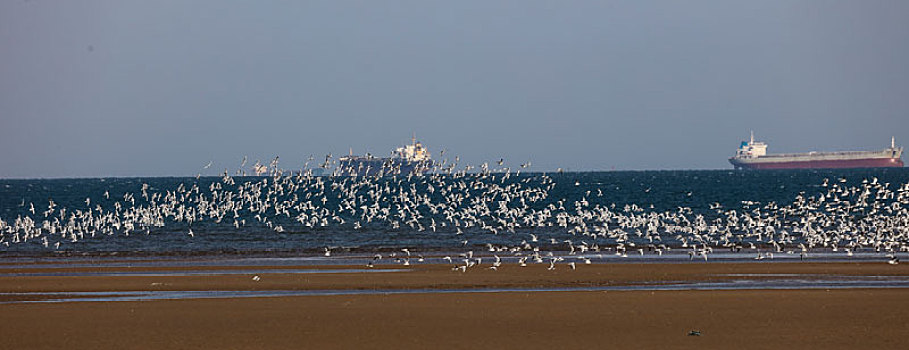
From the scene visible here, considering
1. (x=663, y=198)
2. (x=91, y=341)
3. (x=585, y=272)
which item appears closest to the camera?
(x=91, y=341)

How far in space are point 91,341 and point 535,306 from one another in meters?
8.56

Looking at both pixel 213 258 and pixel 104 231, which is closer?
pixel 213 258

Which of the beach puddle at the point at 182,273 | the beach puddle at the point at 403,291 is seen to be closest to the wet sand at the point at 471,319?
the beach puddle at the point at 403,291

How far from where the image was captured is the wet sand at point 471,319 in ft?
63.5

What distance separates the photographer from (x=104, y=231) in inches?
2383

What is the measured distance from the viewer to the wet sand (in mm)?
19359

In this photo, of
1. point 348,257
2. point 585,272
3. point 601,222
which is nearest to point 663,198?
point 601,222

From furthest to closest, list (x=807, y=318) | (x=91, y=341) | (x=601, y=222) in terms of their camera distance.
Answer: (x=601, y=222) < (x=807, y=318) < (x=91, y=341)

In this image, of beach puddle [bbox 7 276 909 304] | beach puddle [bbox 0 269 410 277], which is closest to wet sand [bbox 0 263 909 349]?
beach puddle [bbox 7 276 909 304]

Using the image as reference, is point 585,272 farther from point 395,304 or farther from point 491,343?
point 491,343

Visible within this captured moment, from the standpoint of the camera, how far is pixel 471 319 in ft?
72.9

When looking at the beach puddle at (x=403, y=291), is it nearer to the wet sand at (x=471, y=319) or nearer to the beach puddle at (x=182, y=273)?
the wet sand at (x=471, y=319)

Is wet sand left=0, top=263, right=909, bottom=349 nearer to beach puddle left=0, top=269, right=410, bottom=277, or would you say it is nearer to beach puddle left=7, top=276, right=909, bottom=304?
beach puddle left=7, top=276, right=909, bottom=304

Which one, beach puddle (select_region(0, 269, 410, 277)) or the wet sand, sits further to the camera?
beach puddle (select_region(0, 269, 410, 277))
